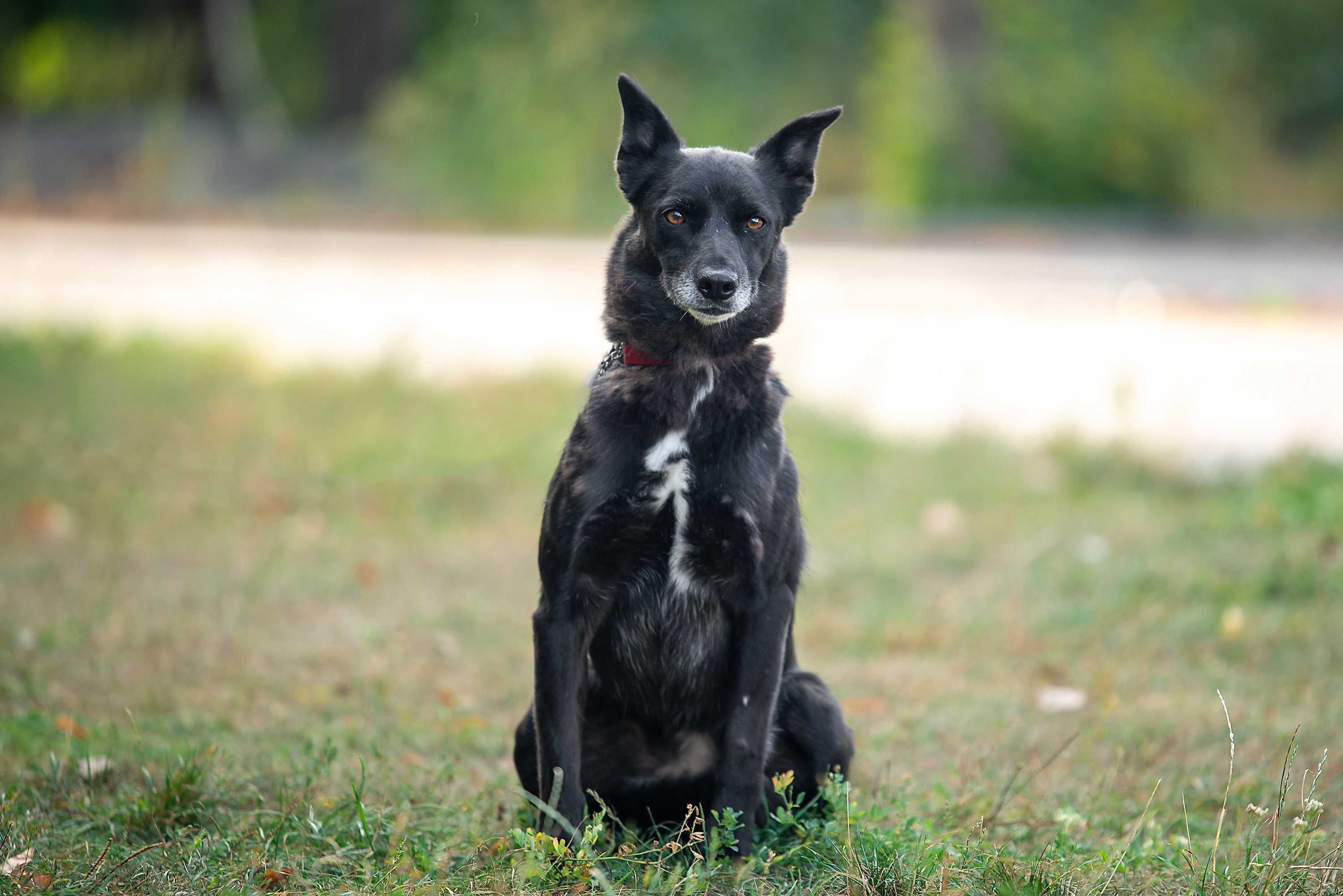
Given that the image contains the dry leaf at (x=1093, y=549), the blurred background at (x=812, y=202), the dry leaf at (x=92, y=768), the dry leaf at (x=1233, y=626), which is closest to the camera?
the dry leaf at (x=92, y=768)

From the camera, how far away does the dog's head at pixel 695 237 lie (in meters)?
2.90

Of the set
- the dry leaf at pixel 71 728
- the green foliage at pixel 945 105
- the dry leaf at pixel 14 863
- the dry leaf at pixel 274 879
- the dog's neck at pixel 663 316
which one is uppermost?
the green foliage at pixel 945 105

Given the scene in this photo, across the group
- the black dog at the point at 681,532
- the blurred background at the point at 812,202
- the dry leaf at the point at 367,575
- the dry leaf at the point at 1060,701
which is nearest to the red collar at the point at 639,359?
the black dog at the point at 681,532

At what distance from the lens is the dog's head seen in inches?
114

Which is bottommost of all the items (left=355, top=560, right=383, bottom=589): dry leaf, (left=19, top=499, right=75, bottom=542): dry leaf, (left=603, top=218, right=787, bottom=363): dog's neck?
(left=355, top=560, right=383, bottom=589): dry leaf

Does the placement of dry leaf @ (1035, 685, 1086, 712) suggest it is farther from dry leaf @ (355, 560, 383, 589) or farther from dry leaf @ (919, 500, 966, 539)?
dry leaf @ (355, 560, 383, 589)

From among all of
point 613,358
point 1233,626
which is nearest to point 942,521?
point 1233,626

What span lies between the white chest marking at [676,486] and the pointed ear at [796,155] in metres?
0.70

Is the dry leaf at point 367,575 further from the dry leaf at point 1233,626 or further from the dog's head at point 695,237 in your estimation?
the dry leaf at point 1233,626

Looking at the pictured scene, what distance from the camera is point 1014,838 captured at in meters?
3.08

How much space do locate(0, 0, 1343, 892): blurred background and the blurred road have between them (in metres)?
0.06

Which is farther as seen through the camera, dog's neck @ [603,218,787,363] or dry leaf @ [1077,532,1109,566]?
dry leaf @ [1077,532,1109,566]

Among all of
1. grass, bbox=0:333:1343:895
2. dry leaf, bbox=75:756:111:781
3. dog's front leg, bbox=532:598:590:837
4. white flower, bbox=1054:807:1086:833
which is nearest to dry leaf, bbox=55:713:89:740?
grass, bbox=0:333:1343:895

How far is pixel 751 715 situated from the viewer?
2.83 metres
